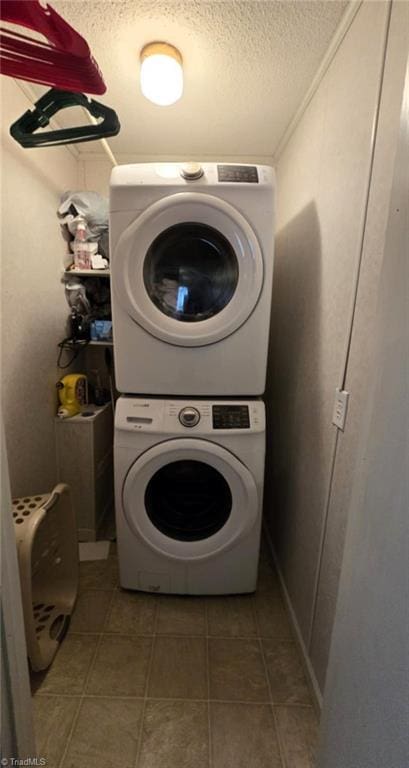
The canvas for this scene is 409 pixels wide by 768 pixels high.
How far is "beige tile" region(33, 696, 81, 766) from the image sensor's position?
3.14 feet

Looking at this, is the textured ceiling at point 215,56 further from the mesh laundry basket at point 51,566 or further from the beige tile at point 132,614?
the beige tile at point 132,614

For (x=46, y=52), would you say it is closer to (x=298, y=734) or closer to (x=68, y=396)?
(x=68, y=396)

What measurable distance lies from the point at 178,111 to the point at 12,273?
1107mm

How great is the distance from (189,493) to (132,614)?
56 cm

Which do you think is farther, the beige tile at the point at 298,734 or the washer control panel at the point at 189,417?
the washer control panel at the point at 189,417

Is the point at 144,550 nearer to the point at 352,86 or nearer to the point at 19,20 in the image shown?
the point at 19,20

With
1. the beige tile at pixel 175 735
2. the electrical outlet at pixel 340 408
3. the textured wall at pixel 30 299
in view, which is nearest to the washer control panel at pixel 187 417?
the electrical outlet at pixel 340 408

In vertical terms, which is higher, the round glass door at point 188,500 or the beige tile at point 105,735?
the round glass door at point 188,500

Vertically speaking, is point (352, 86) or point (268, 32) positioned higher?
point (268, 32)

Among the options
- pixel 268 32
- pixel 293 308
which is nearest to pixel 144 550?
pixel 293 308

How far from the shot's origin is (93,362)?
2.24 metres

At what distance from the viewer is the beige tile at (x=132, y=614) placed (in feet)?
4.41

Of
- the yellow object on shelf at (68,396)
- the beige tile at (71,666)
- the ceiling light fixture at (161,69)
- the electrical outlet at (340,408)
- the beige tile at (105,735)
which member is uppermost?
the ceiling light fixture at (161,69)

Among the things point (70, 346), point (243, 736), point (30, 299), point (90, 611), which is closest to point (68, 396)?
point (70, 346)
